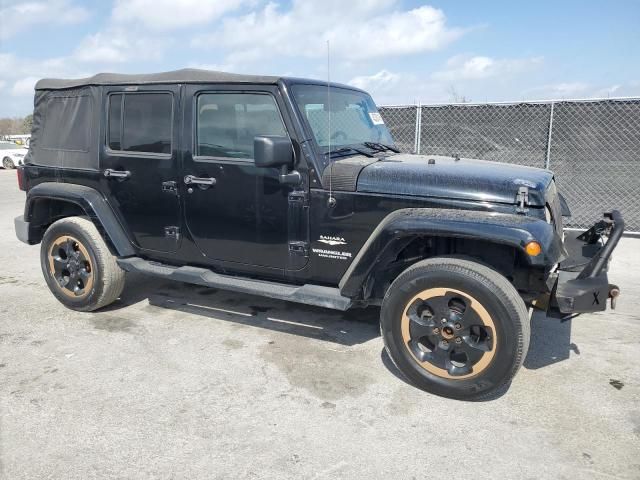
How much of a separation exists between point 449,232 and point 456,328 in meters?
0.60

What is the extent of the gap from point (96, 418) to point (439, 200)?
2.45 m

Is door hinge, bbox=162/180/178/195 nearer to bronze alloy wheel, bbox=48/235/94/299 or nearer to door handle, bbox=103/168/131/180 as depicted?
door handle, bbox=103/168/131/180

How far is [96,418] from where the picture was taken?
2936 mm

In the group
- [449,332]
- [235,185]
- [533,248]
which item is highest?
[235,185]

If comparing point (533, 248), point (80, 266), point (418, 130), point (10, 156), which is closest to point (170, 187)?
point (80, 266)

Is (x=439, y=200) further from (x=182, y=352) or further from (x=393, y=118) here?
(x=393, y=118)

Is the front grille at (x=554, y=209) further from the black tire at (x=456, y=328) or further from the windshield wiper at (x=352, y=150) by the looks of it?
the windshield wiper at (x=352, y=150)

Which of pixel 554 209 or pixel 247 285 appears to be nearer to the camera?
pixel 554 209

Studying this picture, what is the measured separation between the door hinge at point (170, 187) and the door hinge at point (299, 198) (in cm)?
103

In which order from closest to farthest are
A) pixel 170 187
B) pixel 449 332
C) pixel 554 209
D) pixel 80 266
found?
1. pixel 449 332
2. pixel 554 209
3. pixel 170 187
4. pixel 80 266

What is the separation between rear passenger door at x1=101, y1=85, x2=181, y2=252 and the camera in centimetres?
407

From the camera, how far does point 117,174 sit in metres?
4.27

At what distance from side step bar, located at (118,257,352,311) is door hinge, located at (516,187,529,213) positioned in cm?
124

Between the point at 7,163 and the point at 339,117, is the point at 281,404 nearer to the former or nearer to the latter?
the point at 339,117
